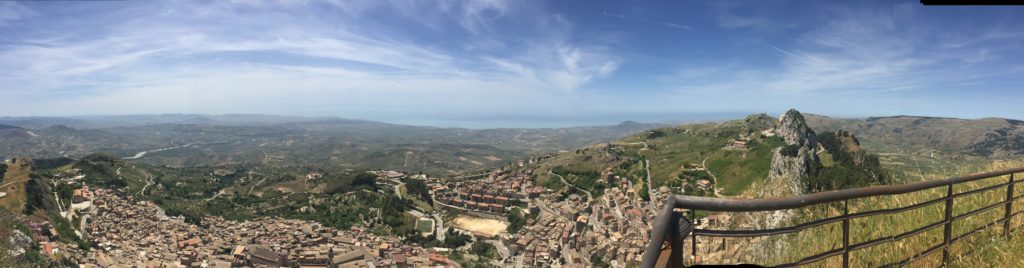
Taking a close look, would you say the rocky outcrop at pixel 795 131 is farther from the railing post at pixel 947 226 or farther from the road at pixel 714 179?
the railing post at pixel 947 226

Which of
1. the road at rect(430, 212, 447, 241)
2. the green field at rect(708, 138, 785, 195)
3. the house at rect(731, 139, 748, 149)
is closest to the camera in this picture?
the green field at rect(708, 138, 785, 195)

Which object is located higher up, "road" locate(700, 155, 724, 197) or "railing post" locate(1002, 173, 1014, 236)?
"railing post" locate(1002, 173, 1014, 236)

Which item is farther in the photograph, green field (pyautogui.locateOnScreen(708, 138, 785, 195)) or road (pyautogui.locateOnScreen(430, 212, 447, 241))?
road (pyautogui.locateOnScreen(430, 212, 447, 241))

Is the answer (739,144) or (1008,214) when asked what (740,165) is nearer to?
(739,144)

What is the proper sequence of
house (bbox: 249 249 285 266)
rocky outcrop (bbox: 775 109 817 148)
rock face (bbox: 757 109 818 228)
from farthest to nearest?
rocky outcrop (bbox: 775 109 817 148) → house (bbox: 249 249 285 266) → rock face (bbox: 757 109 818 228)

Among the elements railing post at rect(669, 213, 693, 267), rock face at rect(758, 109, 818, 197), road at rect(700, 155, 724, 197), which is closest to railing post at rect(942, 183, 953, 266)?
railing post at rect(669, 213, 693, 267)

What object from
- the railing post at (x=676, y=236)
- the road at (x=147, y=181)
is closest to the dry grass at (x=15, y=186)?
the road at (x=147, y=181)

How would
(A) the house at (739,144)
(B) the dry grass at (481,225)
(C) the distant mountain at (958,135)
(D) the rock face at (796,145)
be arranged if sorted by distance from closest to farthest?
1. (D) the rock face at (796,145)
2. (B) the dry grass at (481,225)
3. (A) the house at (739,144)
4. (C) the distant mountain at (958,135)

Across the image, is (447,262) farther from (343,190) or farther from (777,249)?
(343,190)

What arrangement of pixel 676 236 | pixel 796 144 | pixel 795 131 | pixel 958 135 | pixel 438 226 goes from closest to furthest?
pixel 676 236, pixel 796 144, pixel 438 226, pixel 795 131, pixel 958 135

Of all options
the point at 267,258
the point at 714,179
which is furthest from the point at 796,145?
the point at 267,258

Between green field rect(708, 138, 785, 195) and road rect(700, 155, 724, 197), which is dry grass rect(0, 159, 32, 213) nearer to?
road rect(700, 155, 724, 197)
